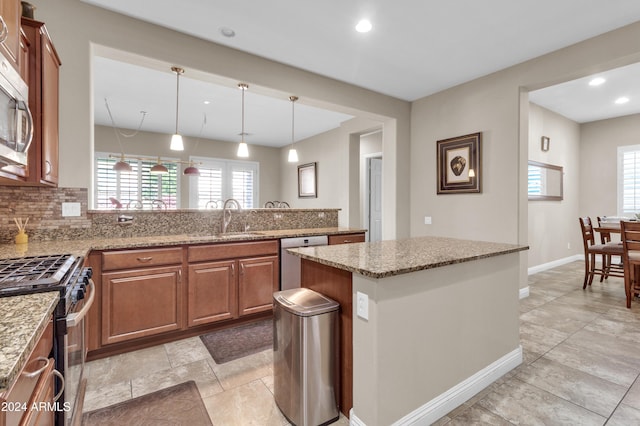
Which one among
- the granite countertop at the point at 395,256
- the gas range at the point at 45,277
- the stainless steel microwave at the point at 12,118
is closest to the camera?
the gas range at the point at 45,277

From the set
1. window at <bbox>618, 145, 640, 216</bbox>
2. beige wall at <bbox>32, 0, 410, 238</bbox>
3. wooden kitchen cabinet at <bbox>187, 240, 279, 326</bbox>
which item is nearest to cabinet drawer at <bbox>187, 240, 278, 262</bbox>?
wooden kitchen cabinet at <bbox>187, 240, 279, 326</bbox>

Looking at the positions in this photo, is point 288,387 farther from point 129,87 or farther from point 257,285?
A: point 129,87

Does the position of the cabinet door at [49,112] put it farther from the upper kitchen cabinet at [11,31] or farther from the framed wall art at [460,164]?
the framed wall art at [460,164]

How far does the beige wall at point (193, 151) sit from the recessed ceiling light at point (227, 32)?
466 cm

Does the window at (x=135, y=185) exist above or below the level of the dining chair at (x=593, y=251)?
A: above

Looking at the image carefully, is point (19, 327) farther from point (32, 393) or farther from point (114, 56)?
point (114, 56)

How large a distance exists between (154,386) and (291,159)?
273 centimetres

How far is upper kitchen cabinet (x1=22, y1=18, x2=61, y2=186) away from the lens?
1870 mm

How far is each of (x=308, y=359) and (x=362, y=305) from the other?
0.42 metres

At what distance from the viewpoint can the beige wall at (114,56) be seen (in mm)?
2391

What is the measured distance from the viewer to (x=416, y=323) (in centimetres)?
162

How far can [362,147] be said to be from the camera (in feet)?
21.0

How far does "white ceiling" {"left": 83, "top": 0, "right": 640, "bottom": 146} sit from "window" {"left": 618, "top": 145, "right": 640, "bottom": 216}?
78.4 inches

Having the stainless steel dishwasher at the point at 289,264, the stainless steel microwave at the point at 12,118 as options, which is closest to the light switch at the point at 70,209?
the stainless steel microwave at the point at 12,118
